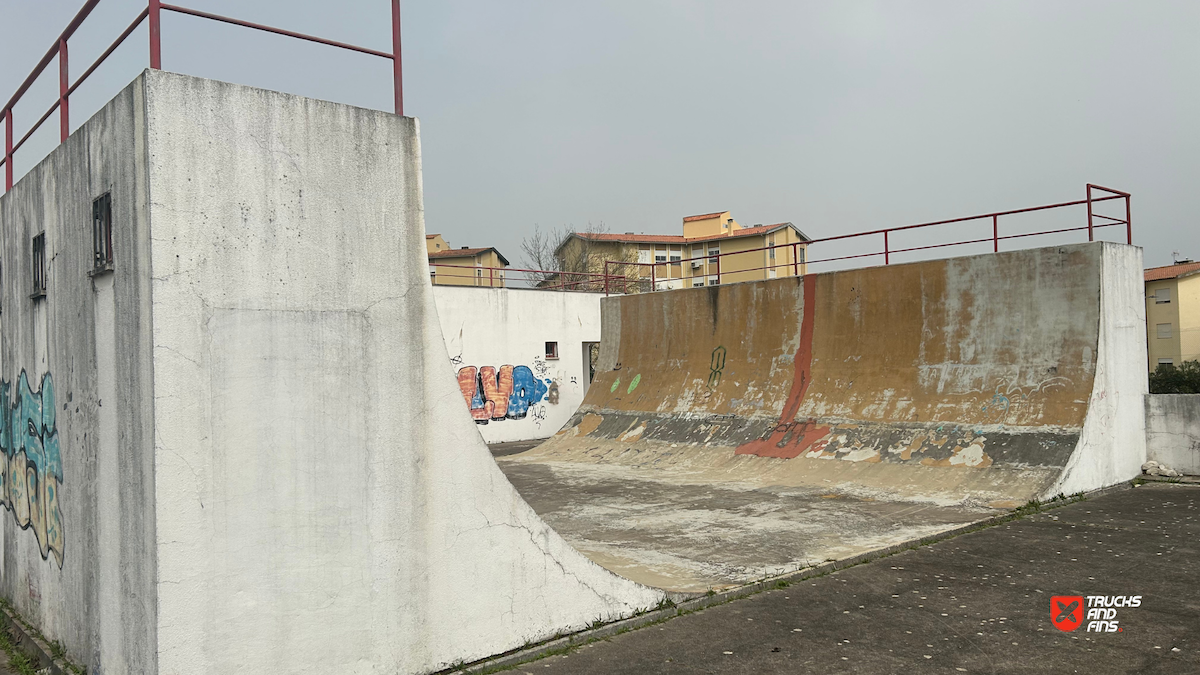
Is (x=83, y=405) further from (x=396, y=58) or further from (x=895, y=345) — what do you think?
(x=895, y=345)

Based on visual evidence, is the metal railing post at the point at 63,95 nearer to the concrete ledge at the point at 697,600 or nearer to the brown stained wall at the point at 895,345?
the concrete ledge at the point at 697,600

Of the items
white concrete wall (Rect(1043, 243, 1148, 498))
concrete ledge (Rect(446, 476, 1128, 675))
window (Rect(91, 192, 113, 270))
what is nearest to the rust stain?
white concrete wall (Rect(1043, 243, 1148, 498))

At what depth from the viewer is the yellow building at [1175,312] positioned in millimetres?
40438

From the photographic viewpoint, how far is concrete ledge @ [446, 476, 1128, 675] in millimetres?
4566

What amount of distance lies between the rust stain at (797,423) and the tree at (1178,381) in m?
20.0

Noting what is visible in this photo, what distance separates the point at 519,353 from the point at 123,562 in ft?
47.3

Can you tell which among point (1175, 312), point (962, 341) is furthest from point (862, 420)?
point (1175, 312)

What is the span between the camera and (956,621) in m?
5.42

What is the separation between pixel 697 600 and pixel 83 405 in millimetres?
3950

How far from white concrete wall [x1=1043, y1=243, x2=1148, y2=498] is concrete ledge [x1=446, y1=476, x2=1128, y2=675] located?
4.72ft

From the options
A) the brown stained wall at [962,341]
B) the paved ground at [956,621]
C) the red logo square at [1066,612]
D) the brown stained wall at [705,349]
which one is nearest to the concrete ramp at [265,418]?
the paved ground at [956,621]

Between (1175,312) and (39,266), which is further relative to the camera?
(1175,312)

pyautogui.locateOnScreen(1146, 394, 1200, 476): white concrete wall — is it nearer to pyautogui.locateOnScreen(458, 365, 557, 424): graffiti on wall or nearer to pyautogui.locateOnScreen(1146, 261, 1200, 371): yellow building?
pyautogui.locateOnScreen(458, 365, 557, 424): graffiti on wall

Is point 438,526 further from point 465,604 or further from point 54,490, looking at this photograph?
point 54,490
